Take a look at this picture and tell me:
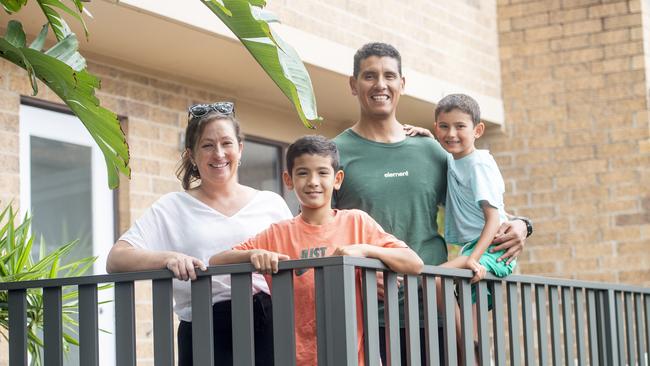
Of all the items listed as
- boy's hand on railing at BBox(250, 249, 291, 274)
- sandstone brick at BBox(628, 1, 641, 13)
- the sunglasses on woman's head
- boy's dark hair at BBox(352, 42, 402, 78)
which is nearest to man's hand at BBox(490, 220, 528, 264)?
boy's dark hair at BBox(352, 42, 402, 78)

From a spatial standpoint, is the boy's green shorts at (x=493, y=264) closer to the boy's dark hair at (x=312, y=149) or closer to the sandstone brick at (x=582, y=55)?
the boy's dark hair at (x=312, y=149)

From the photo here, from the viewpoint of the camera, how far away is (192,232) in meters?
4.37

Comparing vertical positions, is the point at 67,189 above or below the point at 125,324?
above

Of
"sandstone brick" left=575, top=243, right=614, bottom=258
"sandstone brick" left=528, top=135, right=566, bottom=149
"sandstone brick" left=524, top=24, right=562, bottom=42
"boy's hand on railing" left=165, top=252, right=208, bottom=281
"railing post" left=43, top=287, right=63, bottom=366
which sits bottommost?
"railing post" left=43, top=287, right=63, bottom=366

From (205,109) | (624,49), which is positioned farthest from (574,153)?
(205,109)

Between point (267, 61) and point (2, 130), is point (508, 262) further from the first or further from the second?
point (2, 130)

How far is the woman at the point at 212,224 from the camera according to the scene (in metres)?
4.29

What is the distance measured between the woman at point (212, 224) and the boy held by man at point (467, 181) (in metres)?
0.83

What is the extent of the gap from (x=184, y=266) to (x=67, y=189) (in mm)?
4186

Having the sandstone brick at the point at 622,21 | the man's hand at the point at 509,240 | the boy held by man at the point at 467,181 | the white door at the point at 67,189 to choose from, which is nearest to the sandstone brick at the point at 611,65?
the sandstone brick at the point at 622,21

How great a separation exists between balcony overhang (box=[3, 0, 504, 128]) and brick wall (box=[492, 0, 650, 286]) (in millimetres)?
648

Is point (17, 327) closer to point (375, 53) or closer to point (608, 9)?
point (375, 53)

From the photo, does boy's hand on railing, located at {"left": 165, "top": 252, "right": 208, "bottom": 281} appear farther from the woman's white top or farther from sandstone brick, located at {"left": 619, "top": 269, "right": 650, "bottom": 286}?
sandstone brick, located at {"left": 619, "top": 269, "right": 650, "bottom": 286}

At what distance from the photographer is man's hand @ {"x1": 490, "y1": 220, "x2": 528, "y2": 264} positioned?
192 inches
